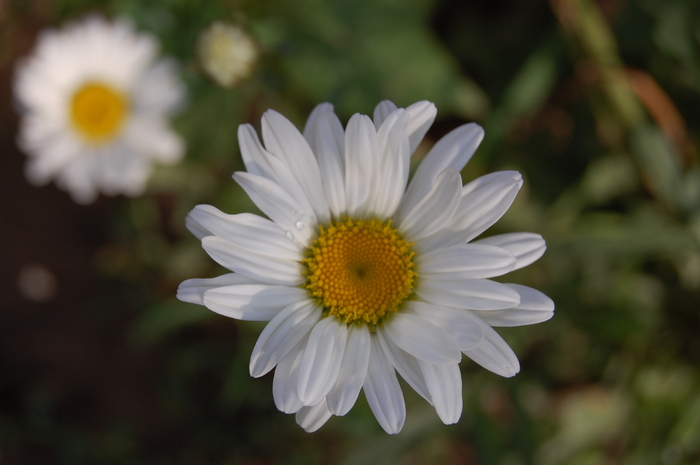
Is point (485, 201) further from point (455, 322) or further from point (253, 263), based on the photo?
point (253, 263)

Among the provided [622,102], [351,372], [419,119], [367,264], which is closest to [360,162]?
[419,119]

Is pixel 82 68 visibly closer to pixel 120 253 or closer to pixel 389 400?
pixel 120 253

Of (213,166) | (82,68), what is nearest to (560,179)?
(213,166)

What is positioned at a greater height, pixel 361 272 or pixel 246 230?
pixel 246 230

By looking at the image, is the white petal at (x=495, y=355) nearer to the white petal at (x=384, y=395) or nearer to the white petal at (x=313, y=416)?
the white petal at (x=384, y=395)

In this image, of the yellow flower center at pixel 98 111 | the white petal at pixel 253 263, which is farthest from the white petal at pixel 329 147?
the yellow flower center at pixel 98 111

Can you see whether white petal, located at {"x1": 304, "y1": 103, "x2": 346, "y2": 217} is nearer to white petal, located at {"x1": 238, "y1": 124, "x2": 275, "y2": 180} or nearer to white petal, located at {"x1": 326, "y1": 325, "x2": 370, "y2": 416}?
white petal, located at {"x1": 238, "y1": 124, "x2": 275, "y2": 180}
